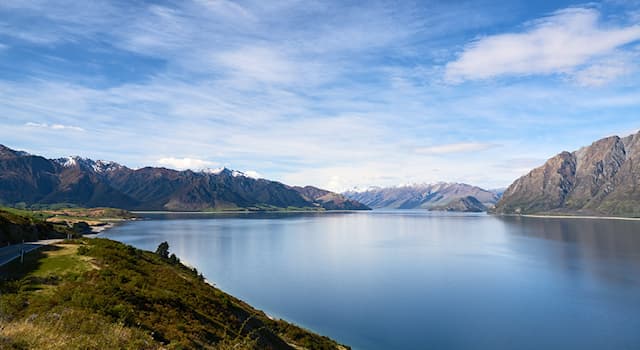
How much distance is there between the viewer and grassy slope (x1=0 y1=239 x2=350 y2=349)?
674 inches

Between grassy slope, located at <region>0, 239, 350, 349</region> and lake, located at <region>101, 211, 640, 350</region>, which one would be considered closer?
grassy slope, located at <region>0, 239, 350, 349</region>

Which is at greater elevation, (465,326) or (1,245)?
(1,245)

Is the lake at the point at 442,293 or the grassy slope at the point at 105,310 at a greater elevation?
the grassy slope at the point at 105,310

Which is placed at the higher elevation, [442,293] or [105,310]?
[105,310]

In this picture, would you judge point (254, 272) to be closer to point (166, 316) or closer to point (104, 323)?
point (166, 316)

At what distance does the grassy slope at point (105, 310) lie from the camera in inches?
674

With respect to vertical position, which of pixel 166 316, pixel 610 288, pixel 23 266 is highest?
pixel 23 266

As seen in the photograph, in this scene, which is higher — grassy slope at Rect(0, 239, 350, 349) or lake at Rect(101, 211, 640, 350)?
grassy slope at Rect(0, 239, 350, 349)

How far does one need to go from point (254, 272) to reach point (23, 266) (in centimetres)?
6899

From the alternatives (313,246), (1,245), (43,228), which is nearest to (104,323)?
(1,245)

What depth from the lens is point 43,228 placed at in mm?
78688

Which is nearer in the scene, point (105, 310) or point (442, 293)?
point (105, 310)

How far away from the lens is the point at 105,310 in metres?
22.9

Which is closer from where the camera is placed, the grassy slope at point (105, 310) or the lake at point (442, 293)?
the grassy slope at point (105, 310)
